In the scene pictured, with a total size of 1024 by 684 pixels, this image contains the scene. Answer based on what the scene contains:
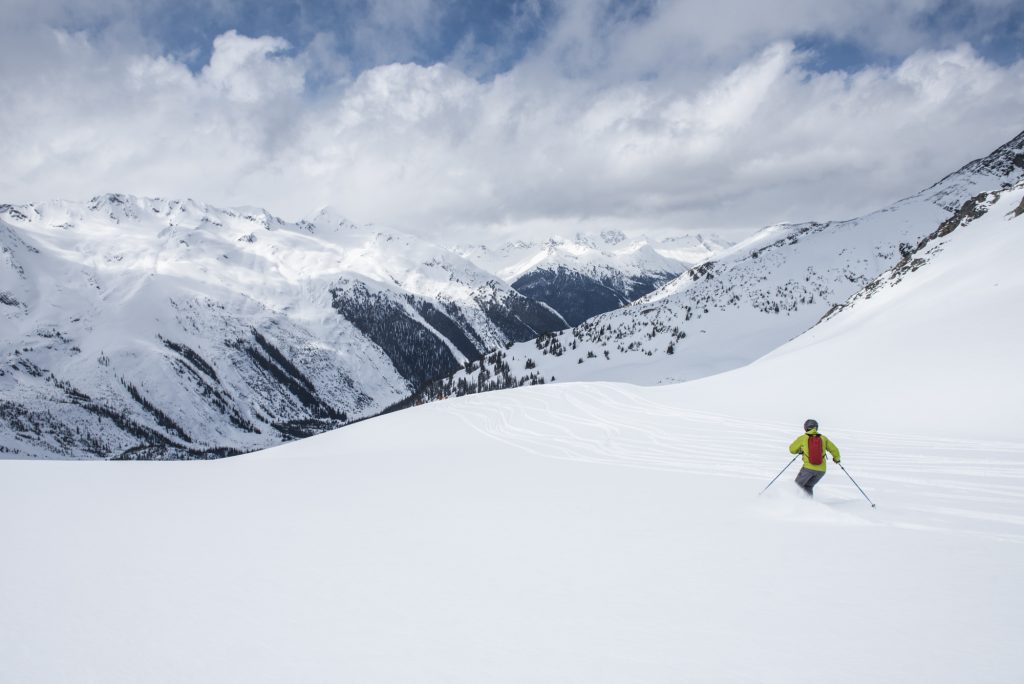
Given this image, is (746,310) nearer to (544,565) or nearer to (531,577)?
(544,565)

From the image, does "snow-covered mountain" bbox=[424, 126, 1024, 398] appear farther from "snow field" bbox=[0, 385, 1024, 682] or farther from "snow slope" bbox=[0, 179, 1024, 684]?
"snow field" bbox=[0, 385, 1024, 682]

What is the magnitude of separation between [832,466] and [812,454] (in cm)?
514

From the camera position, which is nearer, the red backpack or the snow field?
the snow field

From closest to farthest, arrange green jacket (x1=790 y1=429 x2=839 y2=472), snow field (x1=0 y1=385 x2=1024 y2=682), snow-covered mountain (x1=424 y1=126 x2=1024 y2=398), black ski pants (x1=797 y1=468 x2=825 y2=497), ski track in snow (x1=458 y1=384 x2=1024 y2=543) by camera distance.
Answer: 1. snow field (x1=0 y1=385 x2=1024 y2=682)
2. ski track in snow (x1=458 y1=384 x2=1024 y2=543)
3. green jacket (x1=790 y1=429 x2=839 y2=472)
4. black ski pants (x1=797 y1=468 x2=825 y2=497)
5. snow-covered mountain (x1=424 y1=126 x2=1024 y2=398)

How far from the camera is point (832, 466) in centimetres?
1441

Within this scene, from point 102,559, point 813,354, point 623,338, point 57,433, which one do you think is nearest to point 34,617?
point 102,559

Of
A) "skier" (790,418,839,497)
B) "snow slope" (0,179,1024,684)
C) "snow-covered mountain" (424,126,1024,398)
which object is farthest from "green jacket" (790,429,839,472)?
"snow-covered mountain" (424,126,1024,398)

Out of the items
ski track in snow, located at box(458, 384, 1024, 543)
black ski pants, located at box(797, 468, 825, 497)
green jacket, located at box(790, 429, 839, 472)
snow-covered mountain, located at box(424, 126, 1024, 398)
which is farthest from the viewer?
snow-covered mountain, located at box(424, 126, 1024, 398)

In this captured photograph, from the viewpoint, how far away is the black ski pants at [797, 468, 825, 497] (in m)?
10.5

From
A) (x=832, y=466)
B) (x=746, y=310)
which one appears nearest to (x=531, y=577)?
(x=832, y=466)

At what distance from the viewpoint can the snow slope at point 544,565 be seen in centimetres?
515

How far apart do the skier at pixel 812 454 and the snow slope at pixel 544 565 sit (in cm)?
39

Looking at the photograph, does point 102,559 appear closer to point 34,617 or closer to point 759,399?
point 34,617

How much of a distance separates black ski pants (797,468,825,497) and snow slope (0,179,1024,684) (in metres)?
0.25
